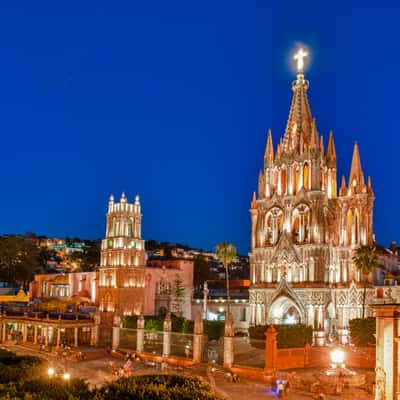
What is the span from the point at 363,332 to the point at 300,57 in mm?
31726

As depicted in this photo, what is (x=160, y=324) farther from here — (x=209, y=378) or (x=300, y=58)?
(x=300, y=58)

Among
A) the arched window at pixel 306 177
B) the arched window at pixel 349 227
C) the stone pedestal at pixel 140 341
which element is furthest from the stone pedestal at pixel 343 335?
the stone pedestal at pixel 140 341

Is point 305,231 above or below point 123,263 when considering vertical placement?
above

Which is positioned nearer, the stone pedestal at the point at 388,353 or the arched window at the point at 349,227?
the stone pedestal at the point at 388,353

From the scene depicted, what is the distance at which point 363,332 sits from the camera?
1780 inches

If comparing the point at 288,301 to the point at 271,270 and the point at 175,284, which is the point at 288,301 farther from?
the point at 175,284

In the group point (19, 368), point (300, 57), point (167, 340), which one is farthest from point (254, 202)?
point (19, 368)

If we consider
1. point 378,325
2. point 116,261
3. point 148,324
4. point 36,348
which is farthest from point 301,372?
point 116,261

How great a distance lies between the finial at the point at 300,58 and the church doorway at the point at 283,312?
24.8 meters

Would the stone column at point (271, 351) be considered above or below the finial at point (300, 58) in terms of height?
below

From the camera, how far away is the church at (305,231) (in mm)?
56688

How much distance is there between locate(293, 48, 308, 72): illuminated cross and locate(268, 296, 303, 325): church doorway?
25.0 meters

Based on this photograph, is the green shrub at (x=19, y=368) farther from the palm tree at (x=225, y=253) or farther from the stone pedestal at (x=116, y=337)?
the palm tree at (x=225, y=253)

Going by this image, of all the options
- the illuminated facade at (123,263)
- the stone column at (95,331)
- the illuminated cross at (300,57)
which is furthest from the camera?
the illuminated facade at (123,263)
